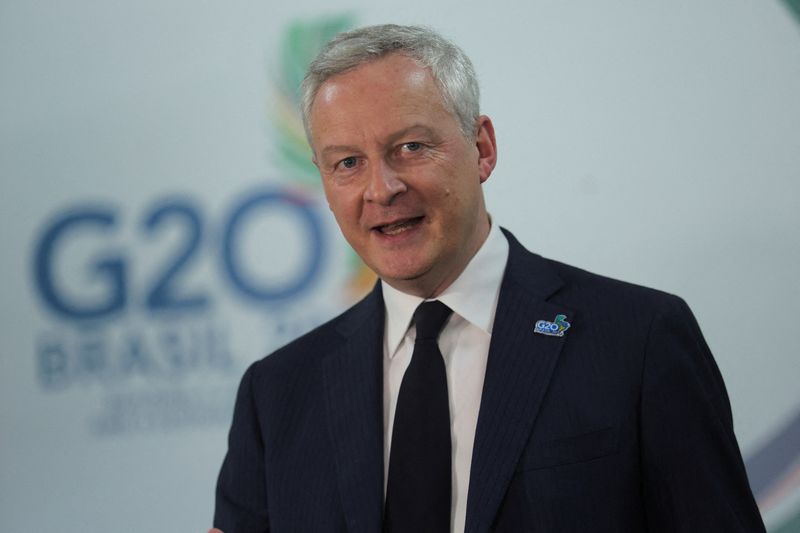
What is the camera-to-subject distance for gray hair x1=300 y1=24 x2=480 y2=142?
1638mm

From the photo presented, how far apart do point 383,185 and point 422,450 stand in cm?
44

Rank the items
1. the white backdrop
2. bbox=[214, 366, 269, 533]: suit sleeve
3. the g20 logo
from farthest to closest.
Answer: the g20 logo < the white backdrop < bbox=[214, 366, 269, 533]: suit sleeve

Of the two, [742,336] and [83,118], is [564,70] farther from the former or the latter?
[83,118]

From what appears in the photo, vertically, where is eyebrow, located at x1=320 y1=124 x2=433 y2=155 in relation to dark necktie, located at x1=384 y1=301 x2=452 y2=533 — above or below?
above

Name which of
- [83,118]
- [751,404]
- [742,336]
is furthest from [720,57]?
[83,118]

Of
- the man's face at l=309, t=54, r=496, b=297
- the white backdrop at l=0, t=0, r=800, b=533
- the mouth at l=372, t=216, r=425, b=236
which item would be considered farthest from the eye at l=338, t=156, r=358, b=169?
the white backdrop at l=0, t=0, r=800, b=533

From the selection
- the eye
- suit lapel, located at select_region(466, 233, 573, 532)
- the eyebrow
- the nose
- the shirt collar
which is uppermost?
the eyebrow

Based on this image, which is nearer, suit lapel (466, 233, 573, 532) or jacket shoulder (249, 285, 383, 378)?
suit lapel (466, 233, 573, 532)

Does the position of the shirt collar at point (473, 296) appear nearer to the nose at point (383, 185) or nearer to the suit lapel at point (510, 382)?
the suit lapel at point (510, 382)

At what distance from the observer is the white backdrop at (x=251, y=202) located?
2457mm

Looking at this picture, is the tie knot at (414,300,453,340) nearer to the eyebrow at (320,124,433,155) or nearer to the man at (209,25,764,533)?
the man at (209,25,764,533)

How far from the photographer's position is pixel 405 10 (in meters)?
2.71

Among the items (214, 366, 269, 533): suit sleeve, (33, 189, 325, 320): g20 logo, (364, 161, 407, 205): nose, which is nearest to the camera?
(364, 161, 407, 205): nose

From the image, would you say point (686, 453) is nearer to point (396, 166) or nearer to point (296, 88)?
point (396, 166)
